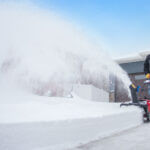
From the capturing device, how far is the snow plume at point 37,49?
4102mm

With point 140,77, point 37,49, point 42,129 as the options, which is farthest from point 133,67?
point 42,129

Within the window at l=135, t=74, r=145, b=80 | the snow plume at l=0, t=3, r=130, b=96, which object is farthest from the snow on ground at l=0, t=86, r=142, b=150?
the window at l=135, t=74, r=145, b=80

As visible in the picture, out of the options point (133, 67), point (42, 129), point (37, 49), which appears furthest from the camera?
point (133, 67)

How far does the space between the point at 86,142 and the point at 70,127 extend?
18.9 inches

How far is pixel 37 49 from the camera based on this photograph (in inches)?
187

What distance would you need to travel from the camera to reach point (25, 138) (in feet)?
6.15

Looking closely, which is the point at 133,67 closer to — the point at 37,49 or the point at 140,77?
the point at 140,77

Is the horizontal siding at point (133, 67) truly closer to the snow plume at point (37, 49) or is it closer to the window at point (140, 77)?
the window at point (140, 77)

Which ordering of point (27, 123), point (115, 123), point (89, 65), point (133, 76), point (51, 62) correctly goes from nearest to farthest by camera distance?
point (27, 123) < point (115, 123) < point (51, 62) < point (89, 65) < point (133, 76)

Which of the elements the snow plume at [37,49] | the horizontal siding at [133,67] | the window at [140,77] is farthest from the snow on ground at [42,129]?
the window at [140,77]

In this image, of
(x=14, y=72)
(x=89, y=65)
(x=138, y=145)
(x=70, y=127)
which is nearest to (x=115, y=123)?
(x=138, y=145)

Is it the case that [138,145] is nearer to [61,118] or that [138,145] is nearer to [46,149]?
[61,118]

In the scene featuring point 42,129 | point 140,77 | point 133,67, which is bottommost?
point 42,129

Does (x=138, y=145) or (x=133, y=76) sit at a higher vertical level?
(x=133, y=76)
